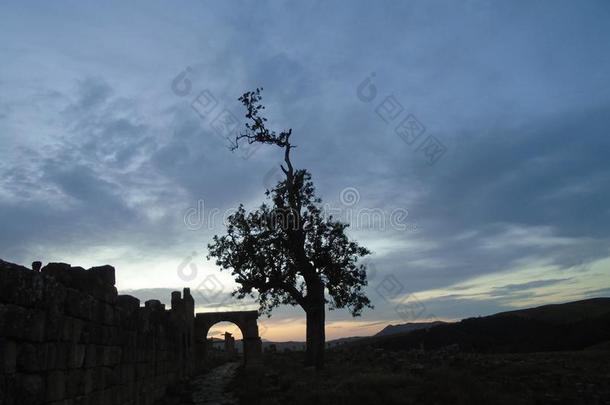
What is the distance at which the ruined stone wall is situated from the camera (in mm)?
5707

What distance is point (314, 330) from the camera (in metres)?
20.9

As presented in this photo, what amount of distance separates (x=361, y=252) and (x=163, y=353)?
9190 mm

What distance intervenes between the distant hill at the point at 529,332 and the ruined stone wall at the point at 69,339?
15.8 m

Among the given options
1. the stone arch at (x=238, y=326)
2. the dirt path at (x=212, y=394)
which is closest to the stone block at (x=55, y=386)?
the dirt path at (x=212, y=394)

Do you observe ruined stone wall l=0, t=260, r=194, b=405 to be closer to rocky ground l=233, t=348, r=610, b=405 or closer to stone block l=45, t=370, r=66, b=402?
stone block l=45, t=370, r=66, b=402

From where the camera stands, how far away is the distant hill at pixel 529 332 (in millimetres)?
21016

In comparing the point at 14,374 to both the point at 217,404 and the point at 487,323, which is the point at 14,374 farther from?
the point at 487,323

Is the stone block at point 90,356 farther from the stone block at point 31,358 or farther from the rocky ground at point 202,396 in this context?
the rocky ground at point 202,396

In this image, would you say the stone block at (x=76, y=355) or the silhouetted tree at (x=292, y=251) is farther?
the silhouetted tree at (x=292, y=251)

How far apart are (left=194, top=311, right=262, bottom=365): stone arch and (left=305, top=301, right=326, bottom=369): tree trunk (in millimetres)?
14632

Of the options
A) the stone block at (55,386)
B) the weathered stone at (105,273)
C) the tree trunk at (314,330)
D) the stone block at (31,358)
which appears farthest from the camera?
the tree trunk at (314,330)

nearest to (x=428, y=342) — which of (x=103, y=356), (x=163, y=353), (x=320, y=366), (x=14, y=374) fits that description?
(x=320, y=366)

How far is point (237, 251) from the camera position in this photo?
22.5m

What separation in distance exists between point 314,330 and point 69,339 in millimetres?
14397
